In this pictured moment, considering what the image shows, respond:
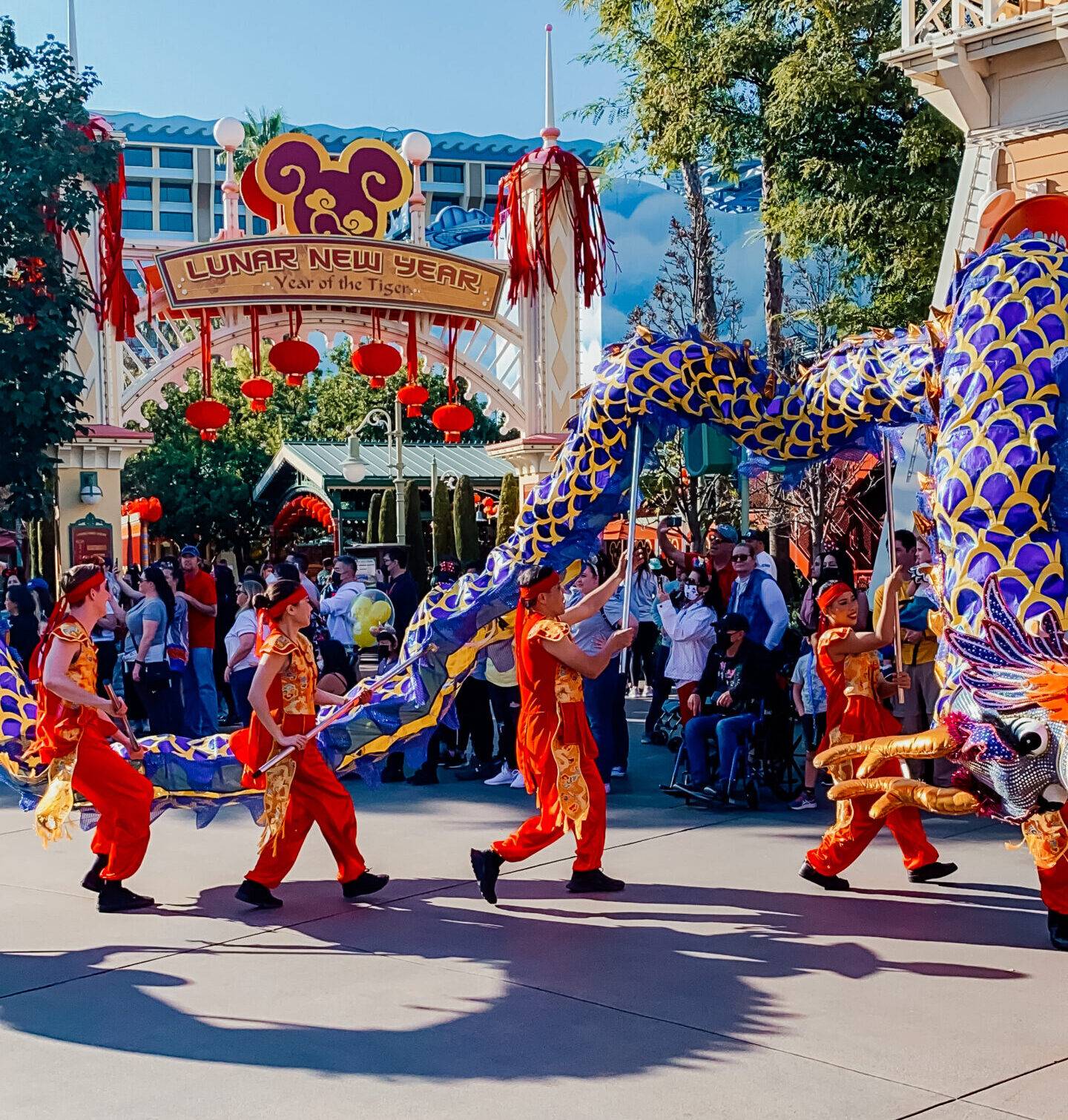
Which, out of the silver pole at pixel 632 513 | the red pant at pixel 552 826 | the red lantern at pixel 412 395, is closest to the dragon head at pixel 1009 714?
the silver pole at pixel 632 513

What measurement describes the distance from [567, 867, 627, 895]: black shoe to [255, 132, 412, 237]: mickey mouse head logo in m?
12.2

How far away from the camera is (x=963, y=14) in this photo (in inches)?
459

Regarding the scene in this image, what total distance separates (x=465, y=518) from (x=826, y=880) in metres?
21.2

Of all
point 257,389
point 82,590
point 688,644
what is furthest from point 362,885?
point 257,389

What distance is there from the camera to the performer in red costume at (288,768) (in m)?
6.88

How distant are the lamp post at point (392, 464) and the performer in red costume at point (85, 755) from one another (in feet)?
52.0

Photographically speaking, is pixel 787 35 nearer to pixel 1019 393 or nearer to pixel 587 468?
pixel 587 468

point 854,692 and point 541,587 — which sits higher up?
point 541,587

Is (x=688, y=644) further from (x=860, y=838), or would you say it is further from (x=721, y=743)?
(x=860, y=838)

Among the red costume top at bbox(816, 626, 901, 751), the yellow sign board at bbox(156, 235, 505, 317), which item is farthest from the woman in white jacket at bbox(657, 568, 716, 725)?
the yellow sign board at bbox(156, 235, 505, 317)

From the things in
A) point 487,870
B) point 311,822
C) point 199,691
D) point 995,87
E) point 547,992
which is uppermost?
point 995,87

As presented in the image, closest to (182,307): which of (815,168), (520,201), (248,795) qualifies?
(520,201)

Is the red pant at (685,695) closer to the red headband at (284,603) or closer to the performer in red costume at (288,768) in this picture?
the performer in red costume at (288,768)

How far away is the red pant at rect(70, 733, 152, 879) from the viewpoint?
270 inches
